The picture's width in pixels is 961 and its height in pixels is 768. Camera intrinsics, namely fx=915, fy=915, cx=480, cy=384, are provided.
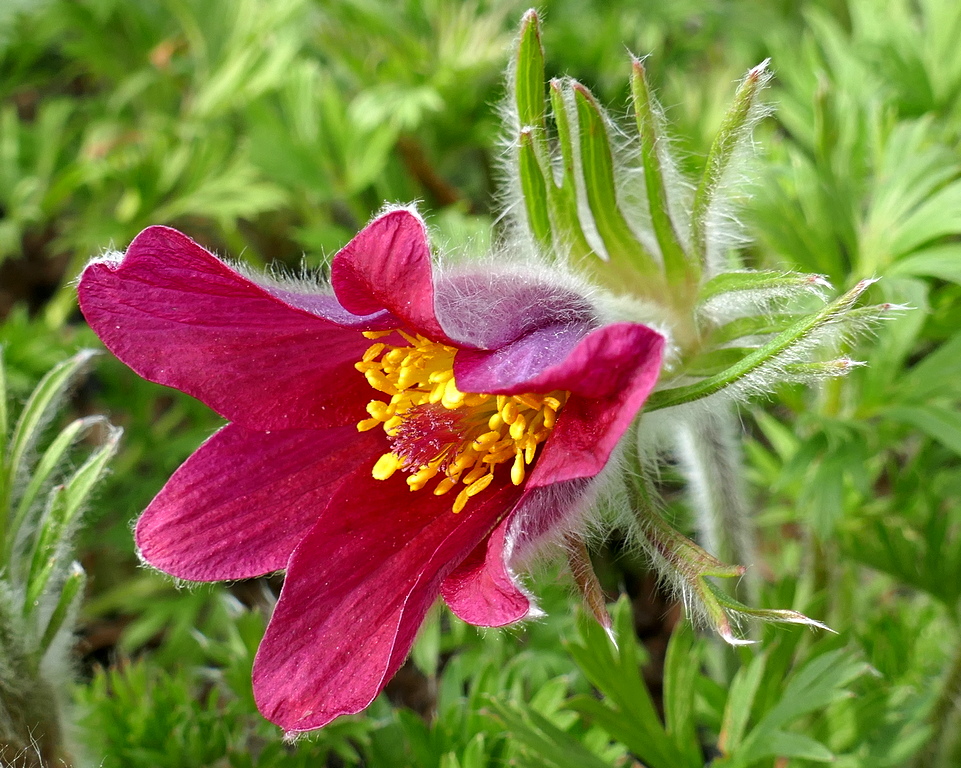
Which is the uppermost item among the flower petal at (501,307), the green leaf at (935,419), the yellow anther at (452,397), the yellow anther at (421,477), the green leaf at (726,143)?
the green leaf at (726,143)

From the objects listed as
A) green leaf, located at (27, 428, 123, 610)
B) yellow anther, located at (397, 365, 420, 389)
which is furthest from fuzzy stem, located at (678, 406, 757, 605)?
green leaf, located at (27, 428, 123, 610)

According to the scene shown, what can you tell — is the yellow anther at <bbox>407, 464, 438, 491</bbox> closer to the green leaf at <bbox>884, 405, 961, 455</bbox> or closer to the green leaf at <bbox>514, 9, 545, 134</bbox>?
the green leaf at <bbox>514, 9, 545, 134</bbox>

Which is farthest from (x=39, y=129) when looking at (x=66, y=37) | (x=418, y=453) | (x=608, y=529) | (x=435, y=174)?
(x=608, y=529)

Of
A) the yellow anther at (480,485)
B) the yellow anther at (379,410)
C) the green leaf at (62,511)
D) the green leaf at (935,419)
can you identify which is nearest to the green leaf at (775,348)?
the yellow anther at (480,485)

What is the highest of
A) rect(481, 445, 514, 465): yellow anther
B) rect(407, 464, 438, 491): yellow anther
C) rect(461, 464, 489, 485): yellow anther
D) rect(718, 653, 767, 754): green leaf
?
rect(481, 445, 514, 465): yellow anther

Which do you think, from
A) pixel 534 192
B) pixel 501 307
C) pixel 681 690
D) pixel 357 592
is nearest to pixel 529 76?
pixel 534 192

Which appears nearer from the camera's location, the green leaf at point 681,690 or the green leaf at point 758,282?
the green leaf at point 758,282

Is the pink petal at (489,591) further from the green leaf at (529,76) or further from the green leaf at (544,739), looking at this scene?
the green leaf at (529,76)
